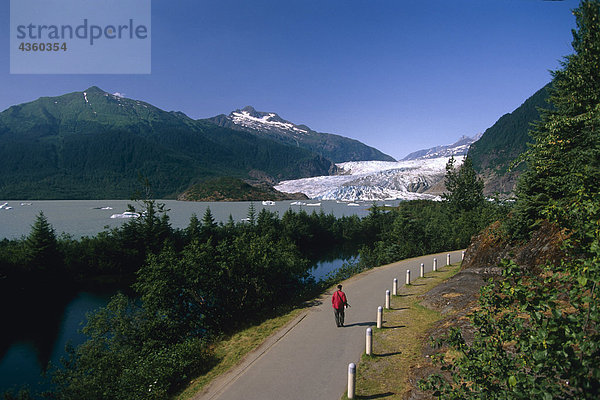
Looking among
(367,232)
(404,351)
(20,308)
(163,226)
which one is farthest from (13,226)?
(404,351)

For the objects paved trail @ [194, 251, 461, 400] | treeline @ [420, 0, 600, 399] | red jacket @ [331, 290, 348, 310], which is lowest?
paved trail @ [194, 251, 461, 400]

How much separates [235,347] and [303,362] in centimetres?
473

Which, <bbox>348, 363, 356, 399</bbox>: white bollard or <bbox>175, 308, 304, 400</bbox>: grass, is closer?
<bbox>348, 363, 356, 399</bbox>: white bollard

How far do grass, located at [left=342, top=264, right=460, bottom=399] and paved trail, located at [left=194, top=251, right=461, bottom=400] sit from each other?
0.52 m

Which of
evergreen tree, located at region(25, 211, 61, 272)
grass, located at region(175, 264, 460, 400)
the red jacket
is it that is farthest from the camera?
evergreen tree, located at region(25, 211, 61, 272)

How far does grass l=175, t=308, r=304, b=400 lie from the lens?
1057 cm

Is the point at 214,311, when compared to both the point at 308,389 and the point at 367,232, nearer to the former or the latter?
the point at 308,389

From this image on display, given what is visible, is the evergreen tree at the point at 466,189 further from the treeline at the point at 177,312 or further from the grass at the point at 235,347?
the grass at the point at 235,347

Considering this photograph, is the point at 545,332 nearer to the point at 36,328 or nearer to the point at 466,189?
the point at 36,328

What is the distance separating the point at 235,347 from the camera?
1379cm

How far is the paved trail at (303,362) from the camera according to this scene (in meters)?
8.70

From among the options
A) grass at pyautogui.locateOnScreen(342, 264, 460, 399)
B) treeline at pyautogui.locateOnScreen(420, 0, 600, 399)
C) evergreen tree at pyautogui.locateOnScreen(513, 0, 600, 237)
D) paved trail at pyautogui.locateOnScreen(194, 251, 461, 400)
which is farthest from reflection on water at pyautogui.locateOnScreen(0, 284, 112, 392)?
evergreen tree at pyautogui.locateOnScreen(513, 0, 600, 237)

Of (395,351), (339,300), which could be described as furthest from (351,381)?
(339,300)

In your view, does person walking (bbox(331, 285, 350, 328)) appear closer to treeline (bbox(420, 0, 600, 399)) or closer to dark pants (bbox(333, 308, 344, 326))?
dark pants (bbox(333, 308, 344, 326))
